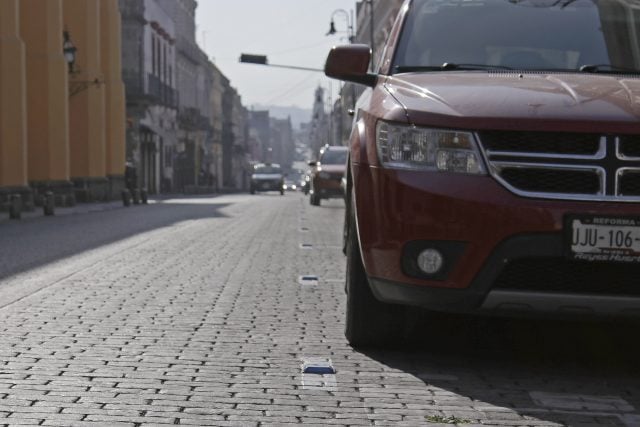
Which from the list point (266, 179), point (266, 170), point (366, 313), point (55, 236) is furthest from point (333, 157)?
point (266, 170)

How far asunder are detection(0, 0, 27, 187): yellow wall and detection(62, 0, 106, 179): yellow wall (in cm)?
865

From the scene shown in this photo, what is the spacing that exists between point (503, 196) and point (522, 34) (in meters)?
1.66

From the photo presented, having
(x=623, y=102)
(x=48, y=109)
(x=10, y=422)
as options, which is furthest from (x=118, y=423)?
(x=48, y=109)

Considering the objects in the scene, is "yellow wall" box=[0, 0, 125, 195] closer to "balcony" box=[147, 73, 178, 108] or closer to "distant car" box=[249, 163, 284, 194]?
"balcony" box=[147, 73, 178, 108]

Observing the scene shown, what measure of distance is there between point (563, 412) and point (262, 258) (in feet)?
26.1

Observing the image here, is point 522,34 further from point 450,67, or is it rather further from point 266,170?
point 266,170

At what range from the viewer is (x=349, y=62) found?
6375 millimetres

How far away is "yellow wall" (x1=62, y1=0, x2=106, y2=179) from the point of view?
1490 inches

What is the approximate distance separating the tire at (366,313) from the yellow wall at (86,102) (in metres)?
32.4

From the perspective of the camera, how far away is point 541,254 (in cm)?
504

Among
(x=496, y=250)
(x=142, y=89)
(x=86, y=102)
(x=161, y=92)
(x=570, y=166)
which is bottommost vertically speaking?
(x=496, y=250)

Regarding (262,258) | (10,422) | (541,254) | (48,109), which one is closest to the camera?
(10,422)

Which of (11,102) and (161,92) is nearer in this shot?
(11,102)

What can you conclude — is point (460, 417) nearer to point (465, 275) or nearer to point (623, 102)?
point (465, 275)
